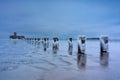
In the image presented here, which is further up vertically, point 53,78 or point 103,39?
point 103,39

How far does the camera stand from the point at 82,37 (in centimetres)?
1551

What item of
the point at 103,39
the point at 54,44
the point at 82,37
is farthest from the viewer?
the point at 54,44

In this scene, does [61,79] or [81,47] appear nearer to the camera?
[61,79]

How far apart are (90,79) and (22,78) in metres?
1.84

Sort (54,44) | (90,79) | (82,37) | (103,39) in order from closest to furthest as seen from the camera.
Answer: (90,79), (82,37), (103,39), (54,44)

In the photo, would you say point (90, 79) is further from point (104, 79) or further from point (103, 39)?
→ point (103, 39)

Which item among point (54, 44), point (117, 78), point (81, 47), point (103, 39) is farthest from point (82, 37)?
point (117, 78)

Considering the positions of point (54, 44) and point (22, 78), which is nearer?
point (22, 78)

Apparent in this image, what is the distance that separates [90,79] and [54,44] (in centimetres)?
1691

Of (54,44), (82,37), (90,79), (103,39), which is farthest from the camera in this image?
(54,44)

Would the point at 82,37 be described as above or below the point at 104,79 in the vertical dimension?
above

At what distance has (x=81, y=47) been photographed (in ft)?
51.2

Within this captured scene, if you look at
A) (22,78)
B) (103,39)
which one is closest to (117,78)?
(22,78)

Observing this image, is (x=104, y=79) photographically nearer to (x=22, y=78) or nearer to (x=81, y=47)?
(x=22, y=78)
